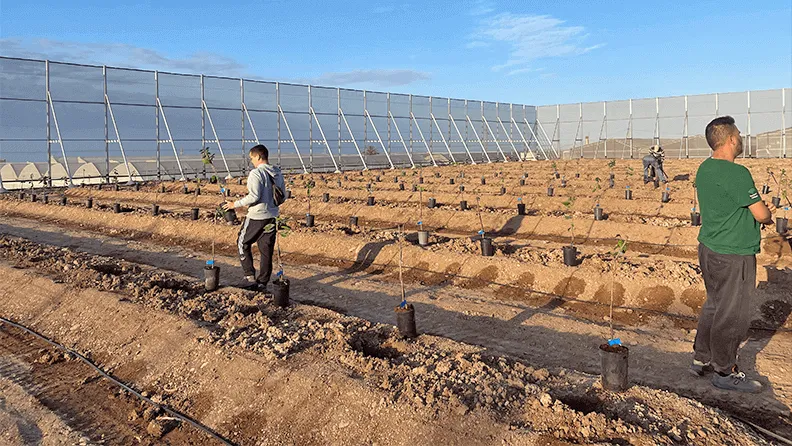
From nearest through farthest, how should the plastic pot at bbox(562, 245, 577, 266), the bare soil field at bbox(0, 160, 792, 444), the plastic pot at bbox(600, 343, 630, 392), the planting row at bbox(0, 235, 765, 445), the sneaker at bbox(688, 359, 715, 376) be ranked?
the planting row at bbox(0, 235, 765, 445) → the bare soil field at bbox(0, 160, 792, 444) → the plastic pot at bbox(600, 343, 630, 392) → the sneaker at bbox(688, 359, 715, 376) → the plastic pot at bbox(562, 245, 577, 266)

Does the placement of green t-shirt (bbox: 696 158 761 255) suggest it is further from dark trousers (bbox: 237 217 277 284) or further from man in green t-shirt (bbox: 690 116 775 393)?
dark trousers (bbox: 237 217 277 284)

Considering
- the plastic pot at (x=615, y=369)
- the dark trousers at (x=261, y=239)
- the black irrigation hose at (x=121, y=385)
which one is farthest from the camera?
the dark trousers at (x=261, y=239)

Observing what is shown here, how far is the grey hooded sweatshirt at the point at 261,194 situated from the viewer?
557cm

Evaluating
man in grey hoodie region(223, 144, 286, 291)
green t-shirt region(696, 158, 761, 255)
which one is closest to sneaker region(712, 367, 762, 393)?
green t-shirt region(696, 158, 761, 255)

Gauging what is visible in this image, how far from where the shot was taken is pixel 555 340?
4.78 metres

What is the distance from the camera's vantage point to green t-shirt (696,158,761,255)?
131 inches

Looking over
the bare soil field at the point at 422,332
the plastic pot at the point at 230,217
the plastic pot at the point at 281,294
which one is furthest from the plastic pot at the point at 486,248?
the plastic pot at the point at 230,217

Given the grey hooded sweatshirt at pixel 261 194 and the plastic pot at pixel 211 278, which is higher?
the grey hooded sweatshirt at pixel 261 194

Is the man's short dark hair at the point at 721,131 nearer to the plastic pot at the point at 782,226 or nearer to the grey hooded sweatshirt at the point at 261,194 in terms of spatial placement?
the grey hooded sweatshirt at the point at 261,194

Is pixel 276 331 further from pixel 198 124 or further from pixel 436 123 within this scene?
pixel 436 123

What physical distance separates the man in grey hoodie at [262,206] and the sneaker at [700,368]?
12.4ft

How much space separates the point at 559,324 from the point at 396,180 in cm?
1483

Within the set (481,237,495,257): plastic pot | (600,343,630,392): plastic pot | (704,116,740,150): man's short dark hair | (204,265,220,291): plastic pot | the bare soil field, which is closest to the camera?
the bare soil field

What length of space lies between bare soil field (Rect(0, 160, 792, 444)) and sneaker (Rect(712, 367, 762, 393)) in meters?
0.06
